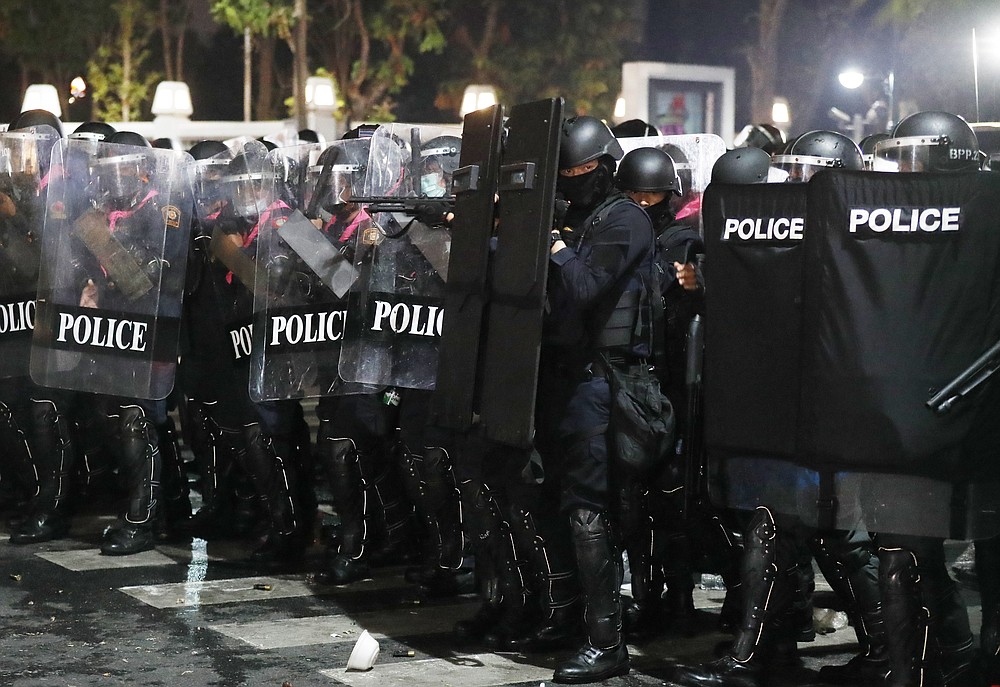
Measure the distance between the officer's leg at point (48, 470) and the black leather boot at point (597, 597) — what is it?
3808mm

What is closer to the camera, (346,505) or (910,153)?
(910,153)

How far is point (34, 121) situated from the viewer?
968 cm

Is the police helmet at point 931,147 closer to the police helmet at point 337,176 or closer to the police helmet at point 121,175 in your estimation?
the police helmet at point 337,176

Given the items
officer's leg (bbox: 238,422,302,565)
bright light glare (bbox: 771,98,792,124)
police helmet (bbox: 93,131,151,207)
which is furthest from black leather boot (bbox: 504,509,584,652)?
bright light glare (bbox: 771,98,792,124)

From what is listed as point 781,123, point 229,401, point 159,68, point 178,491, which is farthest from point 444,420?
point 159,68

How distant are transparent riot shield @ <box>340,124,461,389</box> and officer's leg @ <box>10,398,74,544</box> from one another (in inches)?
86.3

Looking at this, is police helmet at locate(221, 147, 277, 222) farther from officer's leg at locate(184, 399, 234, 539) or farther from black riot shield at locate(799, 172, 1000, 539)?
black riot shield at locate(799, 172, 1000, 539)

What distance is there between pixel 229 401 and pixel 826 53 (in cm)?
2669

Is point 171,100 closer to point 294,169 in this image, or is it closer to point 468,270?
point 294,169

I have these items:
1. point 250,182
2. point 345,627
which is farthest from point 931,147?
point 250,182

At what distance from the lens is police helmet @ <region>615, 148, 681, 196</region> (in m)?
6.75

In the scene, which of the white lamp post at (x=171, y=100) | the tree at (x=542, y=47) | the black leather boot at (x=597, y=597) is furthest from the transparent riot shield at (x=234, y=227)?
the tree at (x=542, y=47)

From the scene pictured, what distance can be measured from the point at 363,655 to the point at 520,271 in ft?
5.27

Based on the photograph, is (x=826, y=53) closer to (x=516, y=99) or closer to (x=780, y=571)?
(x=516, y=99)
